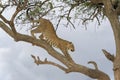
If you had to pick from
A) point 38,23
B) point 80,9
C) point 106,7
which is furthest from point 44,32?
point 80,9

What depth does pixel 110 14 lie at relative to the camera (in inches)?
512

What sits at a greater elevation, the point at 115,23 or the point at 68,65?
the point at 115,23

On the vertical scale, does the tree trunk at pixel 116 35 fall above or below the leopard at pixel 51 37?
below

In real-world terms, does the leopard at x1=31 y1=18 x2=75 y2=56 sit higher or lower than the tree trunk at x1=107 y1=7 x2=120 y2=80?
higher

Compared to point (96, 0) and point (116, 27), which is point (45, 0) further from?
point (116, 27)

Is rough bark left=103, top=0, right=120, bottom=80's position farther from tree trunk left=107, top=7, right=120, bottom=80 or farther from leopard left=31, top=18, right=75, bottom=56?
leopard left=31, top=18, right=75, bottom=56

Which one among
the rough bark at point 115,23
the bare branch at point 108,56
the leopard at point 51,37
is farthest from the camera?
the rough bark at point 115,23

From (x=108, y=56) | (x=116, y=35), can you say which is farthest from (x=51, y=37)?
(x=116, y=35)

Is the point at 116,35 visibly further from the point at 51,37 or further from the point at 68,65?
the point at 51,37

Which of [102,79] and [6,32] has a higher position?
[6,32]

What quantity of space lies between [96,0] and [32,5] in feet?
5.87

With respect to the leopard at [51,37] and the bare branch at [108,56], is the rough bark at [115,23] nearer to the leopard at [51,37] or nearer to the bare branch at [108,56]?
the bare branch at [108,56]

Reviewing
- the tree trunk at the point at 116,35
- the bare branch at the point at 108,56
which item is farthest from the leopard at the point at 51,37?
the tree trunk at the point at 116,35

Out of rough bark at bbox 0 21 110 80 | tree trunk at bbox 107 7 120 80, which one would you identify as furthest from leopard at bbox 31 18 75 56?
tree trunk at bbox 107 7 120 80
